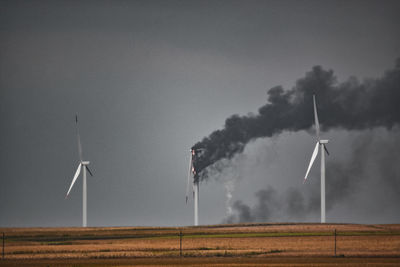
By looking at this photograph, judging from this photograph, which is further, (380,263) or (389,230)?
(389,230)

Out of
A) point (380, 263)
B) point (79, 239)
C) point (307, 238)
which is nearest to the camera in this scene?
point (380, 263)

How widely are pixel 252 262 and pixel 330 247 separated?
24.4 meters

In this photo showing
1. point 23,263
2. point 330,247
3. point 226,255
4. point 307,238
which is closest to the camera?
point 23,263

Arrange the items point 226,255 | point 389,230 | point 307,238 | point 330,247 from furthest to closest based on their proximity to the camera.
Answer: point 389,230 → point 307,238 → point 330,247 → point 226,255

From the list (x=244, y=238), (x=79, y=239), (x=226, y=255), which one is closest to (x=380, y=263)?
(x=226, y=255)

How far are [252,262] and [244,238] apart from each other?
160 feet

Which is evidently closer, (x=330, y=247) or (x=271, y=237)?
(x=330, y=247)

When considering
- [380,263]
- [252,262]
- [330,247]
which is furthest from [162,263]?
[330,247]

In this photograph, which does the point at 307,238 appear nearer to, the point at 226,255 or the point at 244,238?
the point at 244,238

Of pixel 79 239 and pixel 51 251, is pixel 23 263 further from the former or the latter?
pixel 79 239

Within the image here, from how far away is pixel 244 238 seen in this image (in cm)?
13650

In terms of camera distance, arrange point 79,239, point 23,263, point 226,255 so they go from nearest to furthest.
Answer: point 23,263, point 226,255, point 79,239

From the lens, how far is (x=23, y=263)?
294 feet

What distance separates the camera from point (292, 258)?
93.4 metres
